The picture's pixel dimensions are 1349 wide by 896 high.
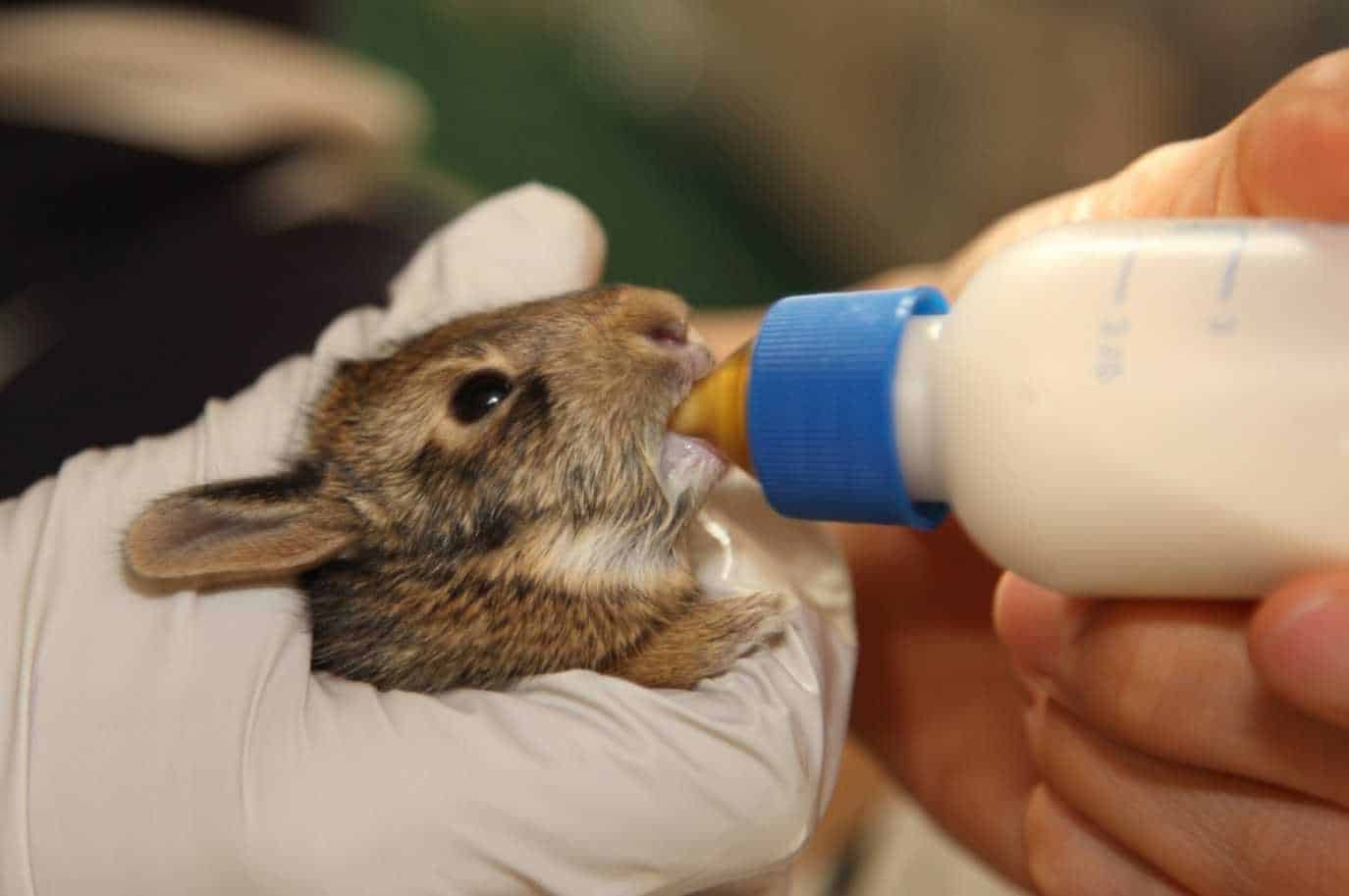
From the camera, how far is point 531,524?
1.23m

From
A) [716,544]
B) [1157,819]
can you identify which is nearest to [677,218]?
[716,544]

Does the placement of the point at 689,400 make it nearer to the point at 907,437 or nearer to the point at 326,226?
the point at 907,437

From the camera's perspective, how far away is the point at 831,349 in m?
0.94

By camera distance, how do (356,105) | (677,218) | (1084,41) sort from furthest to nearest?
(677,218), (1084,41), (356,105)

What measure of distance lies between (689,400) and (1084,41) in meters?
2.52

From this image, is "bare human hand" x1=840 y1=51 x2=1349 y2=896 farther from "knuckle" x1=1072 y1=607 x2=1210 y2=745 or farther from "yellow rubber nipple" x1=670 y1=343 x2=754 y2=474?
"yellow rubber nipple" x1=670 y1=343 x2=754 y2=474

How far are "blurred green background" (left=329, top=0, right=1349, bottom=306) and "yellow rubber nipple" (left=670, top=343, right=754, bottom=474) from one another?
7.71 feet

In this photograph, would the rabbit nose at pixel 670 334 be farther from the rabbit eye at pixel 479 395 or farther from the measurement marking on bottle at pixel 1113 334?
the measurement marking on bottle at pixel 1113 334

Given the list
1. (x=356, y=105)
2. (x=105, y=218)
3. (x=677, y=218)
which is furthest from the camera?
(x=677, y=218)

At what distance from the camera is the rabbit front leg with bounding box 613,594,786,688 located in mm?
1239

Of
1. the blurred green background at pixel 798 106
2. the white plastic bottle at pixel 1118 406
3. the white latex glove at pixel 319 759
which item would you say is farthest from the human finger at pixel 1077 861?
the blurred green background at pixel 798 106

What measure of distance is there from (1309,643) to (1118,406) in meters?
0.20

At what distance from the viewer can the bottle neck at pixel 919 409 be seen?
91cm

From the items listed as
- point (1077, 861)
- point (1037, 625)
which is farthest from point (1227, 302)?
point (1077, 861)
